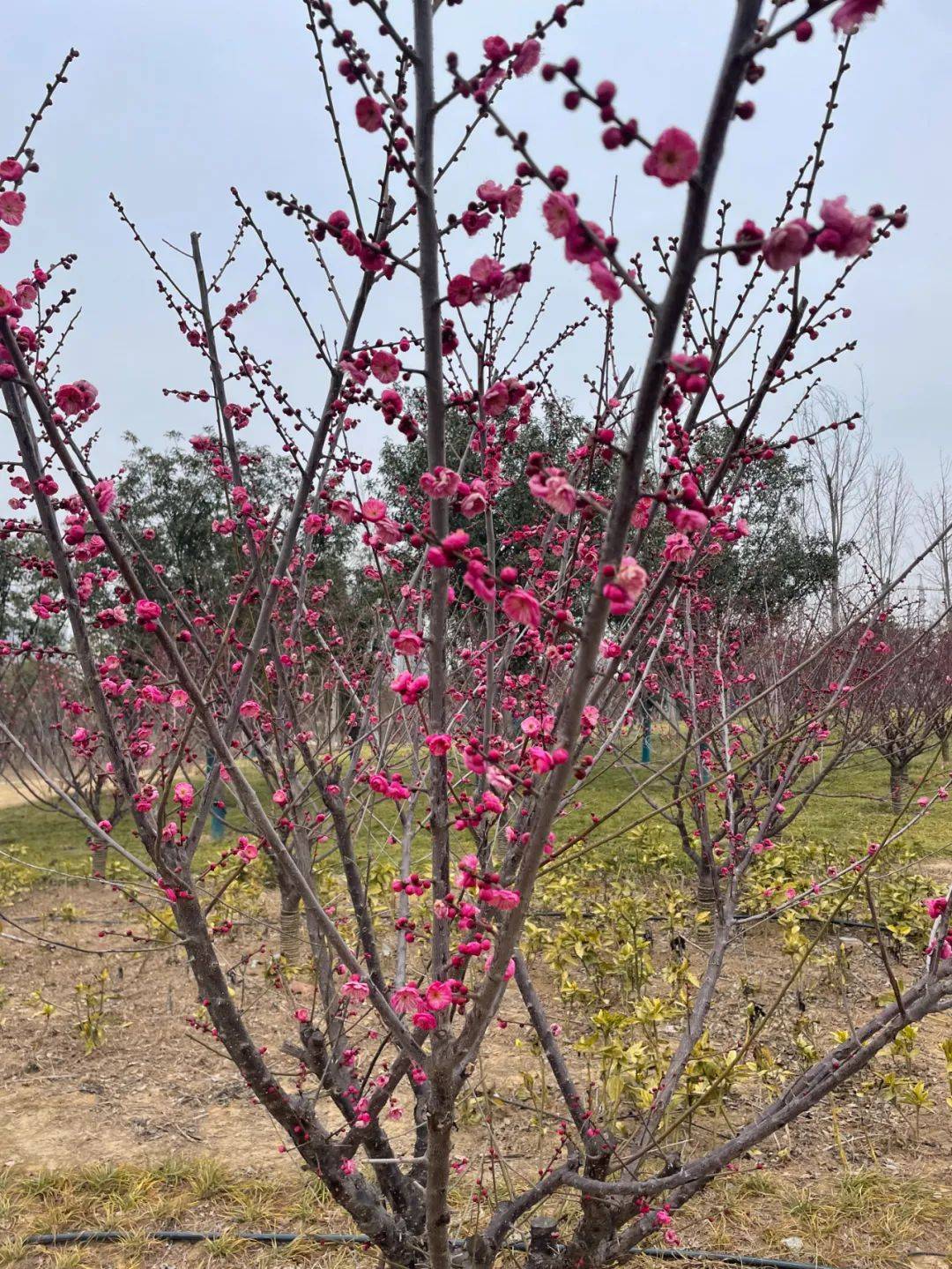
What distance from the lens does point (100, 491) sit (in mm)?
1567

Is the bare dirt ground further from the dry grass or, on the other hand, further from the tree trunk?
the tree trunk

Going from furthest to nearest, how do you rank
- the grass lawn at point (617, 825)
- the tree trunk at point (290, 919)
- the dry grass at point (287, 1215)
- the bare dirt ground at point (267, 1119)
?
the grass lawn at point (617, 825)
the tree trunk at point (290, 919)
the bare dirt ground at point (267, 1119)
the dry grass at point (287, 1215)

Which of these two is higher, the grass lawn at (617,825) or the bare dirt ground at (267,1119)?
the grass lawn at (617,825)

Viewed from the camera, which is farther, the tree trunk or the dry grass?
the tree trunk

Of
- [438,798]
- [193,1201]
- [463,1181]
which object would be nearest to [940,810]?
[463,1181]

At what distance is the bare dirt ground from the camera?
10.2 ft

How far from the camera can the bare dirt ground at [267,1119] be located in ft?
10.2

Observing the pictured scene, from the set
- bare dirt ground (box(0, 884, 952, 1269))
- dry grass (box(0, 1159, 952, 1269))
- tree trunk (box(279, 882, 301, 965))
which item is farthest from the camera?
tree trunk (box(279, 882, 301, 965))

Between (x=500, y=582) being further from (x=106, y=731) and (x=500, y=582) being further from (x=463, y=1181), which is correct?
(x=463, y=1181)

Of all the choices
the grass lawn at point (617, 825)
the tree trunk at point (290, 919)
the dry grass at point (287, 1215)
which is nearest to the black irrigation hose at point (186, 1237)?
the dry grass at point (287, 1215)

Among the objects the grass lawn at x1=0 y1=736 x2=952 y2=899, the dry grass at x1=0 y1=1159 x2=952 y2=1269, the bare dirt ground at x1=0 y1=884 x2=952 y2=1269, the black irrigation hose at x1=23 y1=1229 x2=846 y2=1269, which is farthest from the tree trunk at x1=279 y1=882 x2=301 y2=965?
the black irrigation hose at x1=23 y1=1229 x2=846 y2=1269

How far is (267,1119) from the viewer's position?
13.5 ft

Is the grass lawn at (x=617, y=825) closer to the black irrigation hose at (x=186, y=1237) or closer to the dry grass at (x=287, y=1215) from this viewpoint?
the dry grass at (x=287, y=1215)

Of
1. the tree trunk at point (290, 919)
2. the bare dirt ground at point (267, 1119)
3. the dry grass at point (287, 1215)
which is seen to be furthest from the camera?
the tree trunk at point (290, 919)
